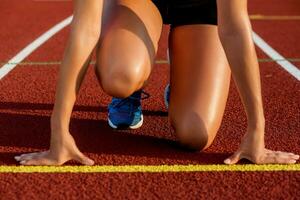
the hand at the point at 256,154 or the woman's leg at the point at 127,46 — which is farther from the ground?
the woman's leg at the point at 127,46

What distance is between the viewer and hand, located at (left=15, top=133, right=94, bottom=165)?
2.84 metres

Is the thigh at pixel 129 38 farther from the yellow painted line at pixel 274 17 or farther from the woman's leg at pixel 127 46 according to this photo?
the yellow painted line at pixel 274 17

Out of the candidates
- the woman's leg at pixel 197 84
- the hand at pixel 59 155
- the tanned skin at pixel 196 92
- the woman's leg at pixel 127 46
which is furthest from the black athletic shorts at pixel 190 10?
the hand at pixel 59 155

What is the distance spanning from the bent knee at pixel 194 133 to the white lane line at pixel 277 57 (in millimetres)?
1782

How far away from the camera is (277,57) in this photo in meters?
5.47

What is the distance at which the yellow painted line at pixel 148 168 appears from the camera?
285cm

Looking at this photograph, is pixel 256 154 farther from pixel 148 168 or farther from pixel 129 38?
pixel 129 38

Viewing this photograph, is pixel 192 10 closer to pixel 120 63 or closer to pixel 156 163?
pixel 120 63

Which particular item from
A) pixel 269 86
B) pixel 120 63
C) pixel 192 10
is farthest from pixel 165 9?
pixel 269 86

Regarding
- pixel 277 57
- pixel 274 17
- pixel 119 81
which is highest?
pixel 274 17

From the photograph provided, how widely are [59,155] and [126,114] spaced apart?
700 mm

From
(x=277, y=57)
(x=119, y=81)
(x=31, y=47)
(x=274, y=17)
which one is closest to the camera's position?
(x=119, y=81)

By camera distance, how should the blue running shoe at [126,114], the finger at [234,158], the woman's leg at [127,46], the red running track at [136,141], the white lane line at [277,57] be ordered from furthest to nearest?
the white lane line at [277,57] < the blue running shoe at [126,114] < the woman's leg at [127,46] < the finger at [234,158] < the red running track at [136,141]

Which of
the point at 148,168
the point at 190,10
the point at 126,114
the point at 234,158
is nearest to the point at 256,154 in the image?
the point at 234,158
